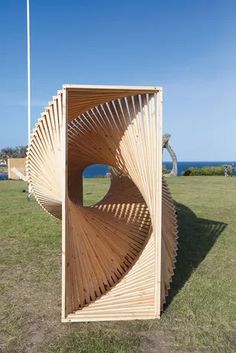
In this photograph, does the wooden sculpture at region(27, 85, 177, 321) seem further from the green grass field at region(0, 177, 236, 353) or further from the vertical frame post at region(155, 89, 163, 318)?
the green grass field at region(0, 177, 236, 353)

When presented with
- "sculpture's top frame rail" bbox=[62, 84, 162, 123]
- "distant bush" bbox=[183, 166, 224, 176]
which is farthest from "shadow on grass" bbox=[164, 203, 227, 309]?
"distant bush" bbox=[183, 166, 224, 176]

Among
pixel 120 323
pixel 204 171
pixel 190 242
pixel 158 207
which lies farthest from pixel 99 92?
pixel 204 171

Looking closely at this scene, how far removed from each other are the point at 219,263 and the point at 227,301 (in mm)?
1572

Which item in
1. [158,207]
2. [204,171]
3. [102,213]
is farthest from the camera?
[204,171]

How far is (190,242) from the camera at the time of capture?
7.19 meters

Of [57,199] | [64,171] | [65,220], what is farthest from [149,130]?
[57,199]

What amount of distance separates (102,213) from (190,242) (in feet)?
8.27

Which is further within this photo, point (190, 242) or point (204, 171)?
point (204, 171)

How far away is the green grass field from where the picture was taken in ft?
10.9

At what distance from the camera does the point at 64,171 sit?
375 cm

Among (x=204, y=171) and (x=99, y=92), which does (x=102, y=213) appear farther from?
(x=204, y=171)

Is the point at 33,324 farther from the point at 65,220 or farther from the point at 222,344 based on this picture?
the point at 222,344

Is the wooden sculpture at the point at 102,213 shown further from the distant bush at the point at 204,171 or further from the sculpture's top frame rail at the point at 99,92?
the distant bush at the point at 204,171

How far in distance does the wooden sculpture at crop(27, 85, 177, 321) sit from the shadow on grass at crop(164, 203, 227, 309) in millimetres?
378
